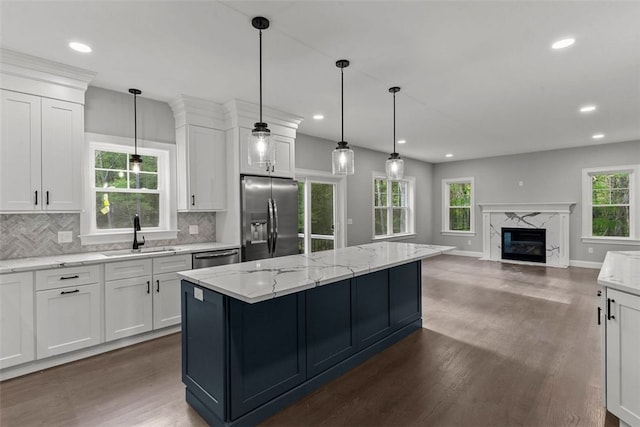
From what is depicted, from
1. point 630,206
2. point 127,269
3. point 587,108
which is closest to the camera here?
point 127,269

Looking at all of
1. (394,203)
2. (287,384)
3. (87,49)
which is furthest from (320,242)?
(87,49)

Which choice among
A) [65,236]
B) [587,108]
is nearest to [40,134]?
[65,236]

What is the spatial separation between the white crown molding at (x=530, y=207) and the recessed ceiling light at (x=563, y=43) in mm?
5721

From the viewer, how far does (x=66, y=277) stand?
2877 mm

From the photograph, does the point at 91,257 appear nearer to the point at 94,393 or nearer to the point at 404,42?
the point at 94,393

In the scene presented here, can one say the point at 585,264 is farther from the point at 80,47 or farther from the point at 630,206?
the point at 80,47

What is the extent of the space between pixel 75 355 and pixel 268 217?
245cm

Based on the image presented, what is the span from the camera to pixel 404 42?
8.63 feet

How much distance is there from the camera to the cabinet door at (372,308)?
2.86 metres

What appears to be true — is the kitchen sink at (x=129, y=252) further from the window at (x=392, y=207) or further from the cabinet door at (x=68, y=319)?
the window at (x=392, y=207)

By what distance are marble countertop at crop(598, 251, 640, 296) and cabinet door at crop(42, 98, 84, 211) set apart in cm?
434

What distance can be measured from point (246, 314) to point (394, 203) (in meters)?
6.55

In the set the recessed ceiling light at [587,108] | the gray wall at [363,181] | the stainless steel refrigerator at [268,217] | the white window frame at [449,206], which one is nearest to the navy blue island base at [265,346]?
the stainless steel refrigerator at [268,217]

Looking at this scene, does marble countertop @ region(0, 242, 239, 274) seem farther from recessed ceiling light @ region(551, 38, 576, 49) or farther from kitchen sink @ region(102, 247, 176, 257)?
recessed ceiling light @ region(551, 38, 576, 49)
